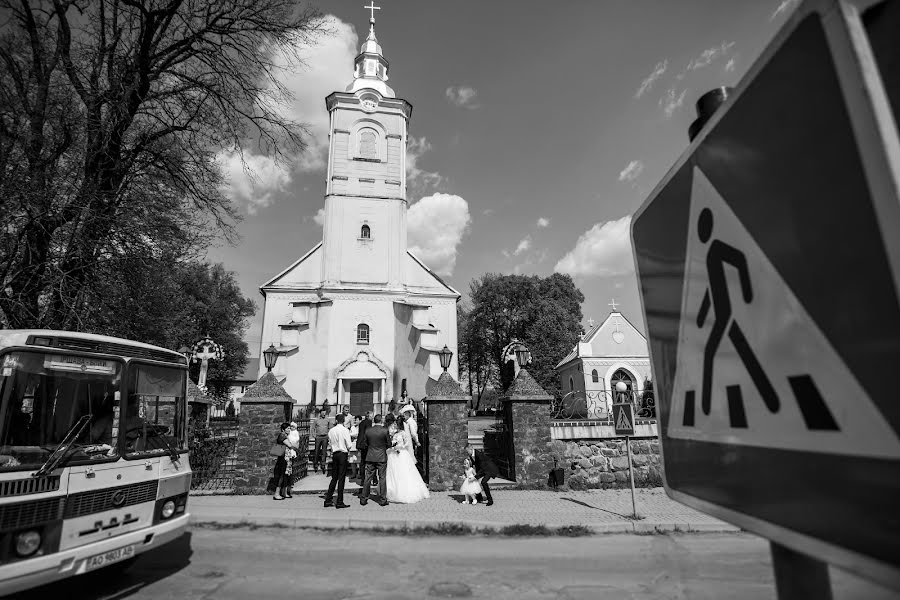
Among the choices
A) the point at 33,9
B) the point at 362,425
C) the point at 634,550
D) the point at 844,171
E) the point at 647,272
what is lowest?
the point at 634,550

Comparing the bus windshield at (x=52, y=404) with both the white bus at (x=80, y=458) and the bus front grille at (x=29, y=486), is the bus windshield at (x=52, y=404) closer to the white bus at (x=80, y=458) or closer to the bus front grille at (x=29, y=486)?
the white bus at (x=80, y=458)

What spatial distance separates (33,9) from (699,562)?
54.2 ft

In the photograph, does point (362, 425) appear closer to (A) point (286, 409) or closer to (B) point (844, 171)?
(A) point (286, 409)

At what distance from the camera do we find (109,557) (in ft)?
15.7

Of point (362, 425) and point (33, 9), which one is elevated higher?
point (33, 9)

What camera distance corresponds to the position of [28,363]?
15.6 ft

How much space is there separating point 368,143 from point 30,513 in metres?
25.9

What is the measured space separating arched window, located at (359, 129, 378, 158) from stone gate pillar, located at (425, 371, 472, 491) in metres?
19.9

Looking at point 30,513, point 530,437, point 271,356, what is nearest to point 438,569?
point 30,513

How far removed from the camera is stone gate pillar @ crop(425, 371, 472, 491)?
36.5 ft

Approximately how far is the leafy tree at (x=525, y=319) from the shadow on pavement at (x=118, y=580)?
34614 mm

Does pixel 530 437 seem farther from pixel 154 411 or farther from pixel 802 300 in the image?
pixel 802 300

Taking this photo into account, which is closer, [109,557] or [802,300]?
[802,300]

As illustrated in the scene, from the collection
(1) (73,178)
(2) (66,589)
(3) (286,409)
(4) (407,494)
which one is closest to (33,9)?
(1) (73,178)
